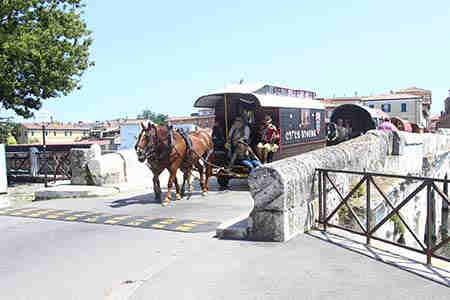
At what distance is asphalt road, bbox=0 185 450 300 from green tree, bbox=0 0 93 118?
10971mm

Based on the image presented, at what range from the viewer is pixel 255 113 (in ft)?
42.3

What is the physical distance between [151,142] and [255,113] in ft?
11.7

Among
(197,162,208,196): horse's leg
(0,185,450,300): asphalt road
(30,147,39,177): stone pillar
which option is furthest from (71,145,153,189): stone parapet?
(30,147,39,177): stone pillar

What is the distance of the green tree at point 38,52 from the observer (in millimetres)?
17078

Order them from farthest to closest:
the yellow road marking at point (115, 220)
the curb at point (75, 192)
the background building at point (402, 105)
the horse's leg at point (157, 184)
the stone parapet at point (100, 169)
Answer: the background building at point (402, 105) → the stone parapet at point (100, 169) → the curb at point (75, 192) → the horse's leg at point (157, 184) → the yellow road marking at point (115, 220)

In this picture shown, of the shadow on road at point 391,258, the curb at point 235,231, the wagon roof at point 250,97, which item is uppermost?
the wagon roof at point 250,97

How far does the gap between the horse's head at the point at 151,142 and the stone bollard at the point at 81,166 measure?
3599mm

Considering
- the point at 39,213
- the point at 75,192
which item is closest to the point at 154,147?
the point at 39,213

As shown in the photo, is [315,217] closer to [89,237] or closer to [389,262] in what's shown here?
[389,262]

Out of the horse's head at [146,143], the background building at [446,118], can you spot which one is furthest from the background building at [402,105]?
the horse's head at [146,143]

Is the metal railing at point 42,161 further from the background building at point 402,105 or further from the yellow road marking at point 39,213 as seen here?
the background building at point 402,105

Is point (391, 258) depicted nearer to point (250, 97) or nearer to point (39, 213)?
point (250, 97)

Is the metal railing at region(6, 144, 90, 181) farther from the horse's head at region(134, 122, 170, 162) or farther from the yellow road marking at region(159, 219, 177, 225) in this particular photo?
the yellow road marking at region(159, 219, 177, 225)

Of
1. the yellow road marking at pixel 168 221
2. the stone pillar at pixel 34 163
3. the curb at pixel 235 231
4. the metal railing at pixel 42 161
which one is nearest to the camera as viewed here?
the curb at pixel 235 231
